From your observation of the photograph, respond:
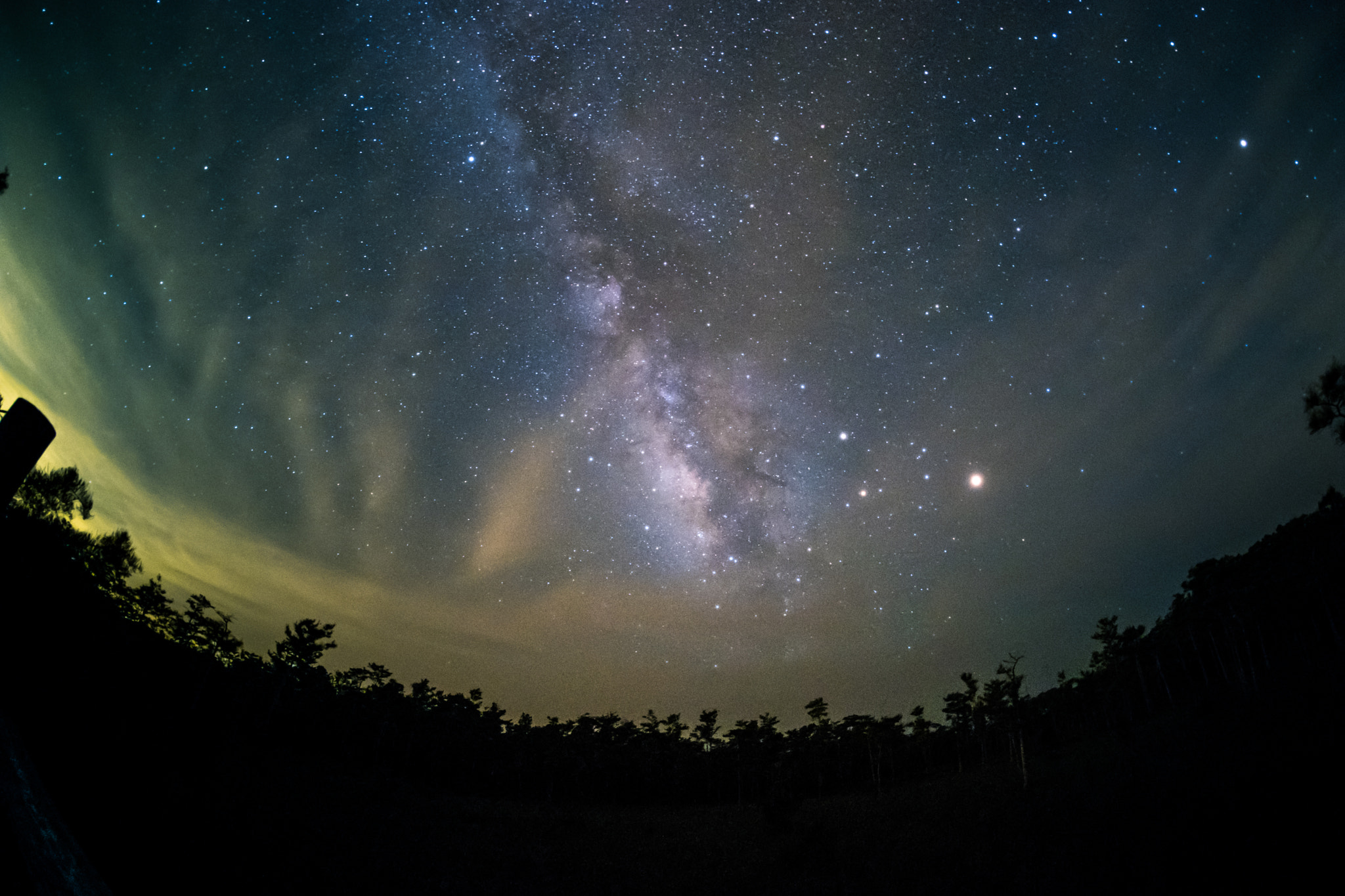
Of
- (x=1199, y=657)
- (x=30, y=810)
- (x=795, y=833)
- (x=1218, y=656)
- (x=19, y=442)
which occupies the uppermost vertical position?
(x=1199, y=657)

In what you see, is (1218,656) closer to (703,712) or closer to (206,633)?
(703,712)

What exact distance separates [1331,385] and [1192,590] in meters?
58.6

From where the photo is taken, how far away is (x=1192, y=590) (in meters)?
62.2

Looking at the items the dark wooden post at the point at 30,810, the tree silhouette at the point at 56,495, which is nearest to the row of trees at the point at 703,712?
the tree silhouette at the point at 56,495

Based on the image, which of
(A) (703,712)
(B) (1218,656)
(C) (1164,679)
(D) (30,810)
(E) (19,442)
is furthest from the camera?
(A) (703,712)

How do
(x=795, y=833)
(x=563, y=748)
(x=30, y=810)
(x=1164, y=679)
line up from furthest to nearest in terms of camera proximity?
(x=563, y=748) < (x=1164, y=679) < (x=795, y=833) < (x=30, y=810)

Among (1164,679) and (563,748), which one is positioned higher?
(1164,679)

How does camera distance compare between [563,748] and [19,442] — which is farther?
[563,748]

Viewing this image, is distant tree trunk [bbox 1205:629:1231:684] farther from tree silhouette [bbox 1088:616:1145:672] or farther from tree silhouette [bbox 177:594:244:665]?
tree silhouette [bbox 177:594:244:665]

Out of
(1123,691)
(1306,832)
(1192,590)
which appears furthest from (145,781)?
(1192,590)

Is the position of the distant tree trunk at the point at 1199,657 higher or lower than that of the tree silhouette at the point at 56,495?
higher

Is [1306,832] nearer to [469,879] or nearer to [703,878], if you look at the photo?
[703,878]

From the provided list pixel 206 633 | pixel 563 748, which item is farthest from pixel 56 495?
pixel 563 748

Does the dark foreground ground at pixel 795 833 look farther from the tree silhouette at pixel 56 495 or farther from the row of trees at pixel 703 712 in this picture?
the tree silhouette at pixel 56 495
